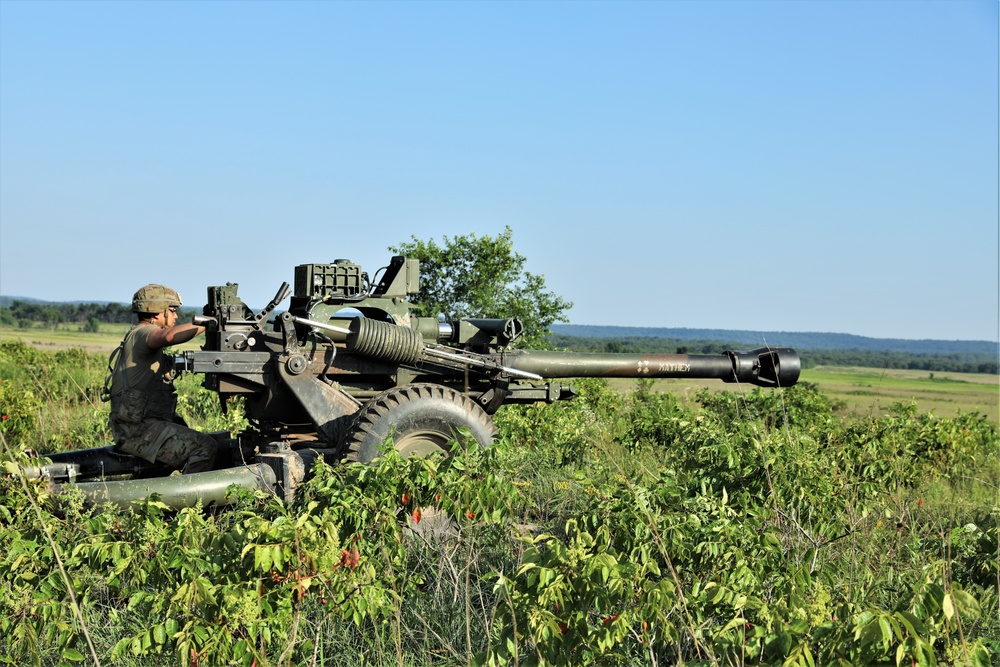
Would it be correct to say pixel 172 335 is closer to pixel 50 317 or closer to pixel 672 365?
pixel 672 365

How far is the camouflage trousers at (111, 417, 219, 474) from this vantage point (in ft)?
24.5

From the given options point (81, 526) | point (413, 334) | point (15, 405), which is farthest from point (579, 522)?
point (15, 405)

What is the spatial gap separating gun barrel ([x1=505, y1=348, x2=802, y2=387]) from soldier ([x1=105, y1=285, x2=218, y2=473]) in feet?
8.05

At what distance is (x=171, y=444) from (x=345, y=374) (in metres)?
1.34

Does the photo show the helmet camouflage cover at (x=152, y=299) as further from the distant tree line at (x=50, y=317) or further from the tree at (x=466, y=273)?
the distant tree line at (x=50, y=317)

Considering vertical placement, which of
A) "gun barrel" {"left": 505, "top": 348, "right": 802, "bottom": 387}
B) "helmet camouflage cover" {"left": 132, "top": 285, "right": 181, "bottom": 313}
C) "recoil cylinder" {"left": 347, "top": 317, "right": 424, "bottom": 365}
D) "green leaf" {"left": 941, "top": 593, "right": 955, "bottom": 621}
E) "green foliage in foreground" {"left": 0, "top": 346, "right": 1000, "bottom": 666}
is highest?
"helmet camouflage cover" {"left": 132, "top": 285, "right": 181, "bottom": 313}

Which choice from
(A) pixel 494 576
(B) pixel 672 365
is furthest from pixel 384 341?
(A) pixel 494 576

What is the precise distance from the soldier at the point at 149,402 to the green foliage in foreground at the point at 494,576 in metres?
1.69

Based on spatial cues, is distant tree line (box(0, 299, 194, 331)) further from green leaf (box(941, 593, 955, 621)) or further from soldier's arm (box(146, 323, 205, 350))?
green leaf (box(941, 593, 955, 621))

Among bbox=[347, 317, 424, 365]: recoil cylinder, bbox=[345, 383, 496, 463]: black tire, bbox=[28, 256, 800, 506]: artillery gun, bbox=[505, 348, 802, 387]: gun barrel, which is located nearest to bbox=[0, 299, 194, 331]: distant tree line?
bbox=[28, 256, 800, 506]: artillery gun

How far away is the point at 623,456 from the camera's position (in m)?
10.3

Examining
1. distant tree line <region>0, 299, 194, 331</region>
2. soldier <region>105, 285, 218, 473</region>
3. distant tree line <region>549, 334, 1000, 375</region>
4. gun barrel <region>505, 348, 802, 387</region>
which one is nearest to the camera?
soldier <region>105, 285, 218, 473</region>

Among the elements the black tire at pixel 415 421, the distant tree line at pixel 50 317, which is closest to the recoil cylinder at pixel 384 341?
the black tire at pixel 415 421

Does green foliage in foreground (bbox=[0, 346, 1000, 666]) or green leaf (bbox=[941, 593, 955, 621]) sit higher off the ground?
green leaf (bbox=[941, 593, 955, 621])
